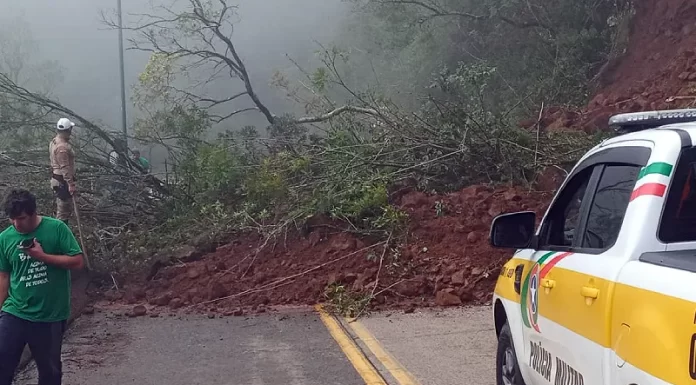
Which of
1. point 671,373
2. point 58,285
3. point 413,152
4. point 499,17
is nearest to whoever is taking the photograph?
point 671,373

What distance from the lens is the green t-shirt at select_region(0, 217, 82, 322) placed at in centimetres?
509

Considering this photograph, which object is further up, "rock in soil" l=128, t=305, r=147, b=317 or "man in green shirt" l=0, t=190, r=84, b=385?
"man in green shirt" l=0, t=190, r=84, b=385

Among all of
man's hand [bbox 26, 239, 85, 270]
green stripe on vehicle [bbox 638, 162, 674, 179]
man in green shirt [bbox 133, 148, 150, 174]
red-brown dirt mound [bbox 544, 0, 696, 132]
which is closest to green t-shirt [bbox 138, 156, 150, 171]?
man in green shirt [bbox 133, 148, 150, 174]

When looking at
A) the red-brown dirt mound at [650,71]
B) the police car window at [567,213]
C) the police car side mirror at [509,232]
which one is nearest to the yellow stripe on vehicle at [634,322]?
the police car window at [567,213]

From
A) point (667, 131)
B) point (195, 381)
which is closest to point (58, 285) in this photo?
point (195, 381)

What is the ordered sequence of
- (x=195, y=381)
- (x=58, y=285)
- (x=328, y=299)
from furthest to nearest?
(x=328, y=299)
(x=195, y=381)
(x=58, y=285)

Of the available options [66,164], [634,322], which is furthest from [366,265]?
[634,322]

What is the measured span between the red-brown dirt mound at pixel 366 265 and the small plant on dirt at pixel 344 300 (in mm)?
107

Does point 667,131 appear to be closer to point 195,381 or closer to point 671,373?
point 671,373

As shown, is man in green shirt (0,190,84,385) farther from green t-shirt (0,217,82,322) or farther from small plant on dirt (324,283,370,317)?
small plant on dirt (324,283,370,317)

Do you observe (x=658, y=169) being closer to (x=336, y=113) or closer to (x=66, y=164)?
(x=66, y=164)

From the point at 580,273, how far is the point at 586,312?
0.75 feet

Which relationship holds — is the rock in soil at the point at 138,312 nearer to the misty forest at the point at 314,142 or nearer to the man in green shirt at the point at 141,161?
the misty forest at the point at 314,142

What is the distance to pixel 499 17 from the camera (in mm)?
20406
